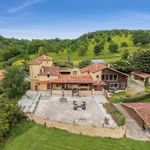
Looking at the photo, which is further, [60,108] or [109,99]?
[109,99]

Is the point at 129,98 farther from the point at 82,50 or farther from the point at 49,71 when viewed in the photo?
the point at 82,50

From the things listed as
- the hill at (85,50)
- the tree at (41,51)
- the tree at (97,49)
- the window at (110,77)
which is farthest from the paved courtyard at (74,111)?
the tree at (41,51)

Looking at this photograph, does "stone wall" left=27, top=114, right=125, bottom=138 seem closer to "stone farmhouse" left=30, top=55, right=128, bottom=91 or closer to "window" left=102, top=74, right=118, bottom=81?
"stone farmhouse" left=30, top=55, right=128, bottom=91

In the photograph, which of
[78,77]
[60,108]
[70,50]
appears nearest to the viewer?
[60,108]

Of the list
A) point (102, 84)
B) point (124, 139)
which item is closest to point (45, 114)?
point (124, 139)

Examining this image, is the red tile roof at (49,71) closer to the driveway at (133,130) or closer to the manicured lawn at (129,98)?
the manicured lawn at (129,98)

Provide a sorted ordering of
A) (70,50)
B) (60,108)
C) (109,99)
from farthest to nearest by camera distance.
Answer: (70,50) → (109,99) → (60,108)

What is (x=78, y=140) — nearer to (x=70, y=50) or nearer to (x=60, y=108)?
(x=60, y=108)
